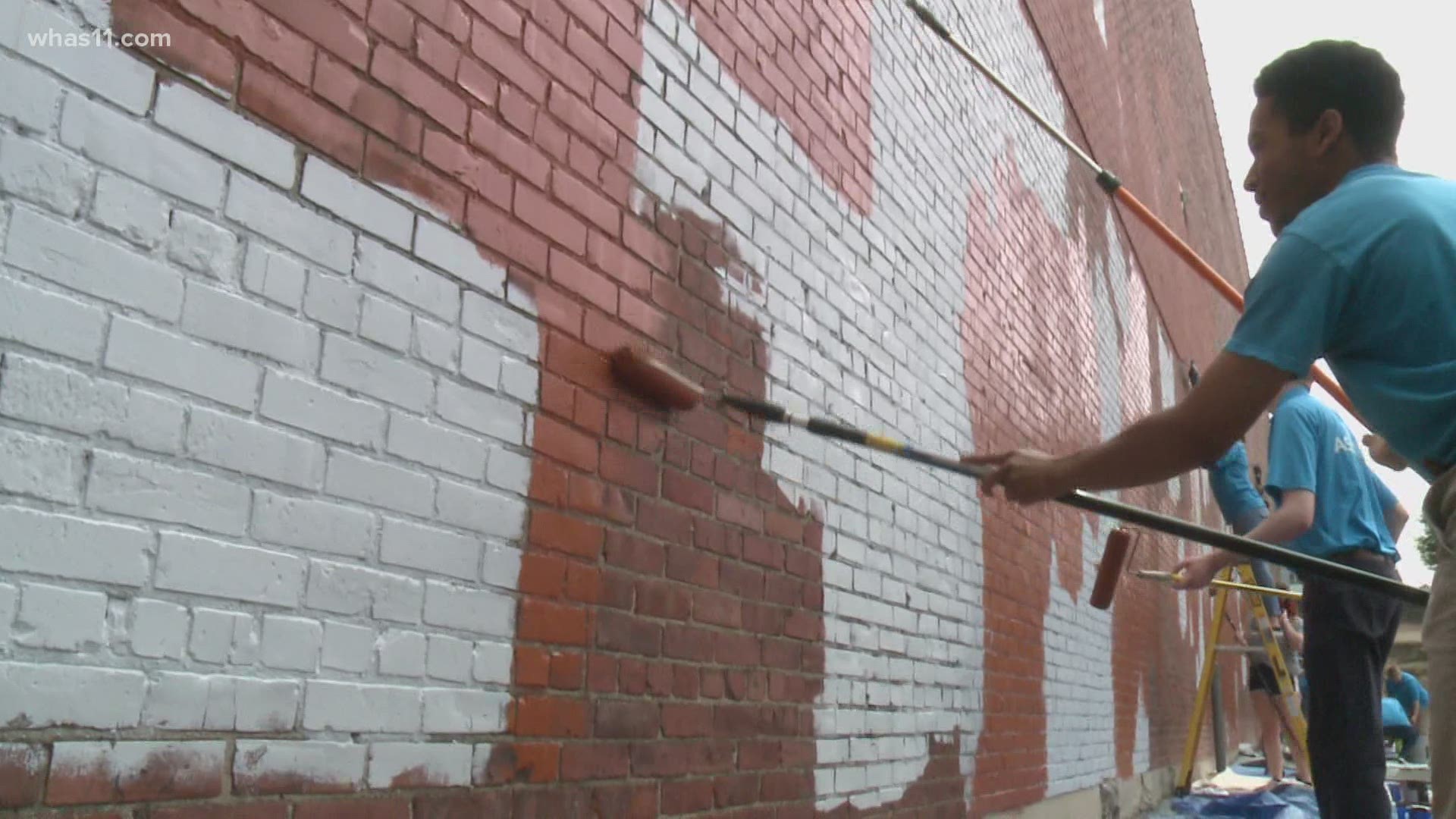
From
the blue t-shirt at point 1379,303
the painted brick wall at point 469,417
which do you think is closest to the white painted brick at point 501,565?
the painted brick wall at point 469,417

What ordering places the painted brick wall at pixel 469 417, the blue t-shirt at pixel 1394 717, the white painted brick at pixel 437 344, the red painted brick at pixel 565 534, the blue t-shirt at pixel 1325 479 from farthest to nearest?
the blue t-shirt at pixel 1394 717 < the blue t-shirt at pixel 1325 479 < the red painted brick at pixel 565 534 < the white painted brick at pixel 437 344 < the painted brick wall at pixel 469 417

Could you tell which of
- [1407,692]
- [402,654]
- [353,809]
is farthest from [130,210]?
[1407,692]

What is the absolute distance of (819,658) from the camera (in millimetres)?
3381

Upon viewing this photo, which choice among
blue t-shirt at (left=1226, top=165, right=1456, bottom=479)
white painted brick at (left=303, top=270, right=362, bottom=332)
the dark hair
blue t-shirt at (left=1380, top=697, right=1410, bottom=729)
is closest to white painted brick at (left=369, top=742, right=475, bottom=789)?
white painted brick at (left=303, top=270, right=362, bottom=332)

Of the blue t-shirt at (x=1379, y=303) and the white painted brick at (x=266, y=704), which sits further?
the blue t-shirt at (x=1379, y=303)

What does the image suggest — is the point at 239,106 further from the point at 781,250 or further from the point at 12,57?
the point at 781,250

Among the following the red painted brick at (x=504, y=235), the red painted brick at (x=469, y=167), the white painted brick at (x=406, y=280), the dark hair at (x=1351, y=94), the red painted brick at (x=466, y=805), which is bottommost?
the red painted brick at (x=466, y=805)

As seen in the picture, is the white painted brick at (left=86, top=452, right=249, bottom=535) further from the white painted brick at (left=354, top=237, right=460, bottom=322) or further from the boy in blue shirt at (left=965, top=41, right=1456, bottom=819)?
the boy in blue shirt at (left=965, top=41, right=1456, bottom=819)

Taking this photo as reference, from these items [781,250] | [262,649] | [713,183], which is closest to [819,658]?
[781,250]

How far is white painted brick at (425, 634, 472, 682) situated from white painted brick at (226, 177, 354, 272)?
69 cm

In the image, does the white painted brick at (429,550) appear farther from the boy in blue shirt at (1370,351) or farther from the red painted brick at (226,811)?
the boy in blue shirt at (1370,351)

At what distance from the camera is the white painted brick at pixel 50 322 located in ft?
4.75

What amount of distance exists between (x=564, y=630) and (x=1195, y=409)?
130 centimetres

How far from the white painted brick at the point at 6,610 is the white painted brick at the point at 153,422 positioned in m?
0.25
